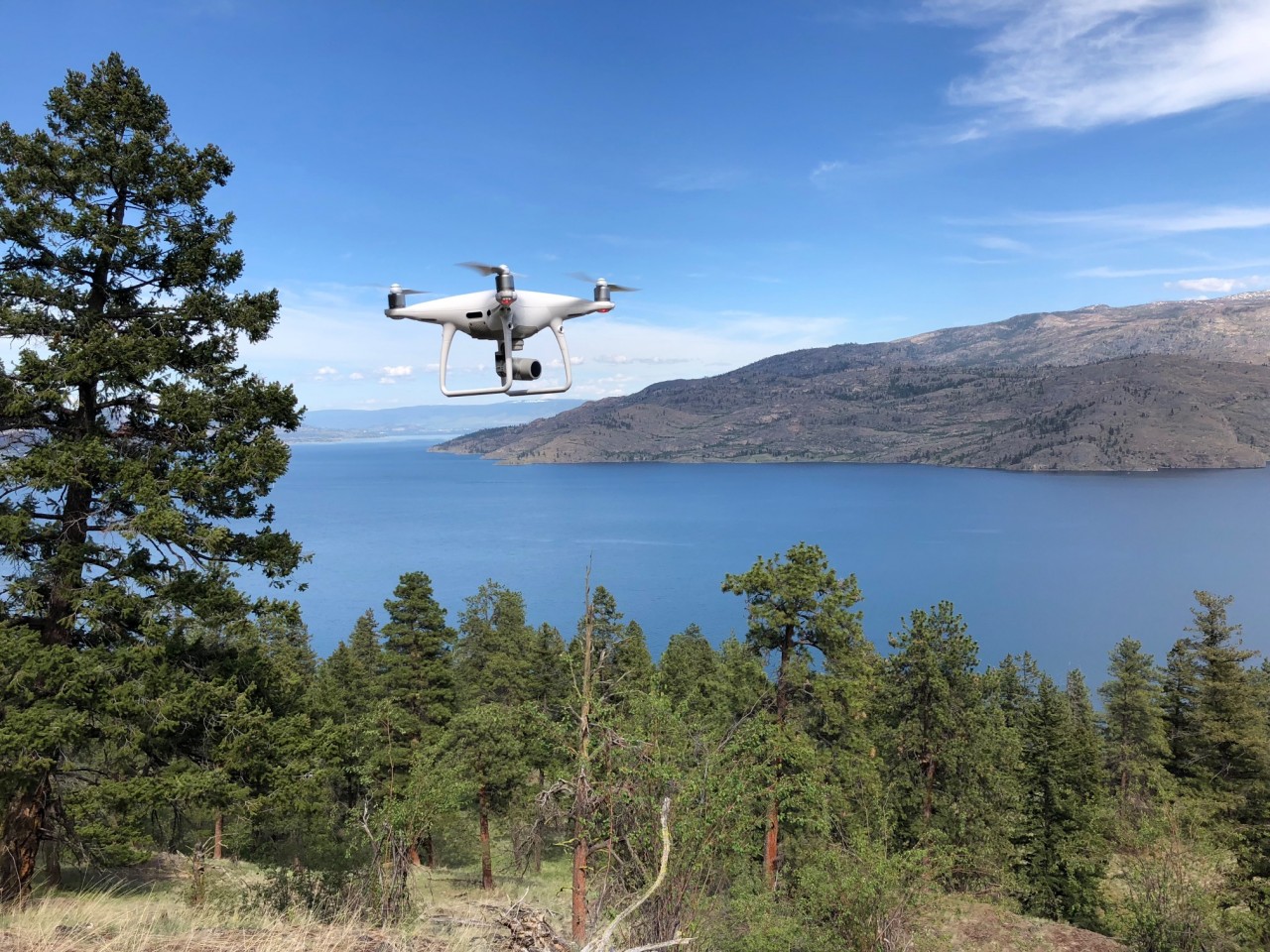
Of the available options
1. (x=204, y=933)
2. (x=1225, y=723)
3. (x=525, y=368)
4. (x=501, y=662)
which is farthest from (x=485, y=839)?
(x=1225, y=723)

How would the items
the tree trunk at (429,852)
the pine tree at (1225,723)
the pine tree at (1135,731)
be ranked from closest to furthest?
1. the tree trunk at (429,852)
2. the pine tree at (1225,723)
3. the pine tree at (1135,731)

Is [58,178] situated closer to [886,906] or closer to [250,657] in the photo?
[250,657]

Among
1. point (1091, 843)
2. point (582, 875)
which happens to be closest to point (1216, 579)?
point (1091, 843)

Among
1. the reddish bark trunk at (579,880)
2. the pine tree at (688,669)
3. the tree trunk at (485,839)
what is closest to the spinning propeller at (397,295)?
the reddish bark trunk at (579,880)

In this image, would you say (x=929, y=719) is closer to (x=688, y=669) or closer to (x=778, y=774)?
(x=778, y=774)

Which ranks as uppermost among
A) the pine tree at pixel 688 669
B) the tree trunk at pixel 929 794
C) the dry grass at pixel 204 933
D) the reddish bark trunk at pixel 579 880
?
the dry grass at pixel 204 933

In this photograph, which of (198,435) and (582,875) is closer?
(582,875)

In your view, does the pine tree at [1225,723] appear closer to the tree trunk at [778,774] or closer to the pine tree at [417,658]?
the tree trunk at [778,774]
